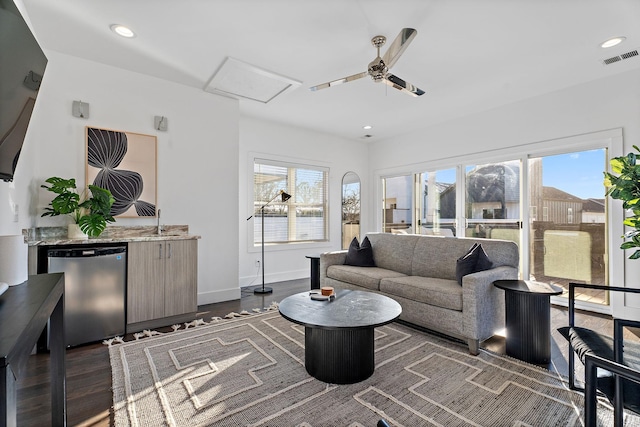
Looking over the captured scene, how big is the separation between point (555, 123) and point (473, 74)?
144 centimetres

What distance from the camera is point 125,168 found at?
3318 millimetres

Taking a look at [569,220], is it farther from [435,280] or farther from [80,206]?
[80,206]

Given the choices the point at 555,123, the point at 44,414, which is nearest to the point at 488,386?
the point at 44,414

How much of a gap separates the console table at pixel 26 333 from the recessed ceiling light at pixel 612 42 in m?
4.35

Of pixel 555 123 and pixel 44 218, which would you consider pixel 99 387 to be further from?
pixel 555 123

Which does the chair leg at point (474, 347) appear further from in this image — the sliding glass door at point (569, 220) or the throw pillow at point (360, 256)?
the sliding glass door at point (569, 220)

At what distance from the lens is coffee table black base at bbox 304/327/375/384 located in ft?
6.50

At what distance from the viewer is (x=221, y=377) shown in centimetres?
205

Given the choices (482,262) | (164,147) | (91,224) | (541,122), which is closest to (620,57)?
(541,122)

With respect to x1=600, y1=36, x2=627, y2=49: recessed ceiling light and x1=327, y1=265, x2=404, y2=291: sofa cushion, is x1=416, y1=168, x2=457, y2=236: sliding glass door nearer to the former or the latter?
x1=327, y1=265, x2=404, y2=291: sofa cushion

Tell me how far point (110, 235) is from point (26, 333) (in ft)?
8.98

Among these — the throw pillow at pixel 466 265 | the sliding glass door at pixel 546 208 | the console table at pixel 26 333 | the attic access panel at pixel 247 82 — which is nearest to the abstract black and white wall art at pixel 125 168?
the attic access panel at pixel 247 82

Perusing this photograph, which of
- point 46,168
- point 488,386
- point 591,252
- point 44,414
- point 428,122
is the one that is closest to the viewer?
point 44,414

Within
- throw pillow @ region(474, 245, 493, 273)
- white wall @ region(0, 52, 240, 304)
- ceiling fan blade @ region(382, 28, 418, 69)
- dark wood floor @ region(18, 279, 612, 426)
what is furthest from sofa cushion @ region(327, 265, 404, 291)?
ceiling fan blade @ region(382, 28, 418, 69)
